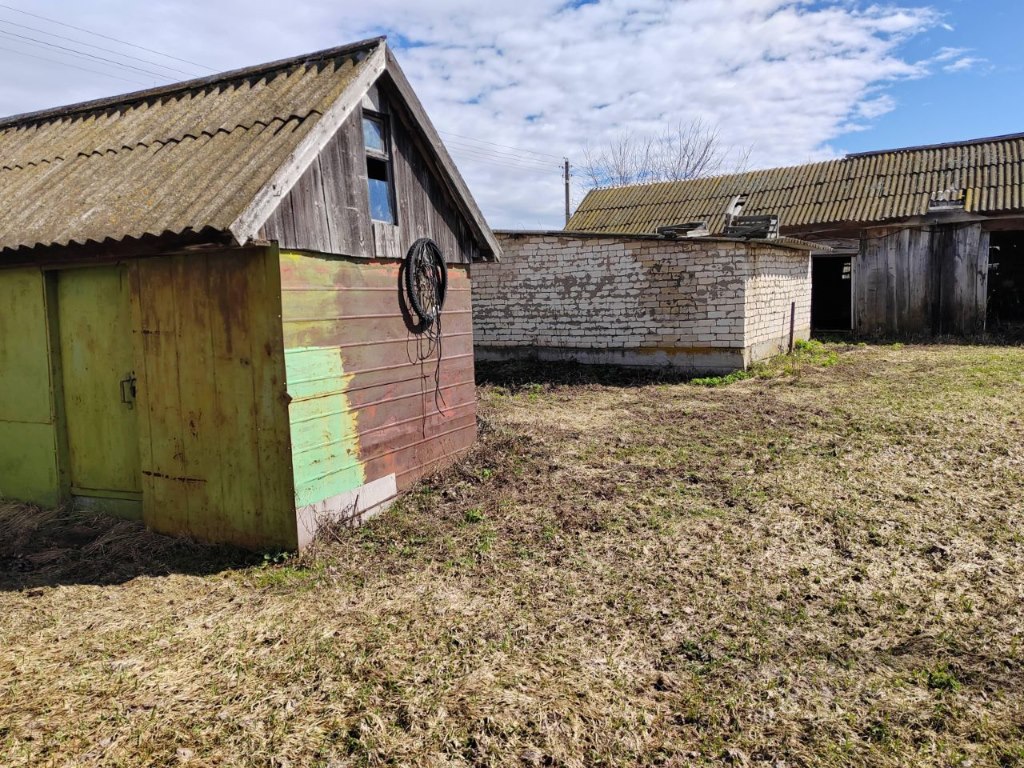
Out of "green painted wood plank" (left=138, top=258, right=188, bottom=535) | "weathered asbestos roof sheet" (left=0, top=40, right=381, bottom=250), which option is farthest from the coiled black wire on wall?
"green painted wood plank" (left=138, top=258, right=188, bottom=535)

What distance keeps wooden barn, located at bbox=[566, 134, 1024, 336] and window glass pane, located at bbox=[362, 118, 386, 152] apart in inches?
581

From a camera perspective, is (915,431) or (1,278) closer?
(1,278)

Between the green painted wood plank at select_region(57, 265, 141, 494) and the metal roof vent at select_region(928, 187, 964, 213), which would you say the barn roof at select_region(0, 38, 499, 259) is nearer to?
the green painted wood plank at select_region(57, 265, 141, 494)

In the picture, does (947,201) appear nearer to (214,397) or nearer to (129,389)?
(214,397)

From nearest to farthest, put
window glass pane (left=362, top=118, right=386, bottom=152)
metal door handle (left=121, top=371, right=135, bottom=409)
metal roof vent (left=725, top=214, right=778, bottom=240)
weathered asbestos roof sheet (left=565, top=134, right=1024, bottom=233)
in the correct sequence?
metal door handle (left=121, top=371, right=135, bottom=409) < window glass pane (left=362, top=118, right=386, bottom=152) < metal roof vent (left=725, top=214, right=778, bottom=240) < weathered asbestos roof sheet (left=565, top=134, right=1024, bottom=233)

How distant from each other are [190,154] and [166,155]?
0.34m

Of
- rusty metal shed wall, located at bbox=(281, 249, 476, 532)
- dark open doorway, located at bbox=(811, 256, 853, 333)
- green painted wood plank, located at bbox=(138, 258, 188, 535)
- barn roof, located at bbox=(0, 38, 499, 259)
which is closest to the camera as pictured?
barn roof, located at bbox=(0, 38, 499, 259)

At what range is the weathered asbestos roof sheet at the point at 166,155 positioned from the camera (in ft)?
17.1

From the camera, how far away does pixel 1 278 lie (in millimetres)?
6520

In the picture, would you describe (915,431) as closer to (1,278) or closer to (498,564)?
(498,564)

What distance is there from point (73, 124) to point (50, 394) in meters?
3.25

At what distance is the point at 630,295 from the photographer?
43.4 feet

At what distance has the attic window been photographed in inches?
249

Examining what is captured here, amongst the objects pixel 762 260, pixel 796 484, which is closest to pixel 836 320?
pixel 762 260
